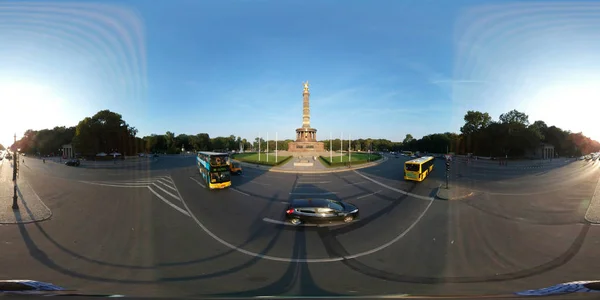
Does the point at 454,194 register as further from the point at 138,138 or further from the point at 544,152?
the point at 138,138

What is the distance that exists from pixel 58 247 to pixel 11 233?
9.93 feet

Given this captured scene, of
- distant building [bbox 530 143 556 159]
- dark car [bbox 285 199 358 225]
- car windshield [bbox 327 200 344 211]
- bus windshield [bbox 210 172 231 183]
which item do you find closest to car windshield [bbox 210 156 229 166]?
bus windshield [bbox 210 172 231 183]

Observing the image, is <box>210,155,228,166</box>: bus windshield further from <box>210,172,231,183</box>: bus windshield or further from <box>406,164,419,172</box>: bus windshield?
<box>406,164,419,172</box>: bus windshield

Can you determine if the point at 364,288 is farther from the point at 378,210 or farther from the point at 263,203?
the point at 263,203

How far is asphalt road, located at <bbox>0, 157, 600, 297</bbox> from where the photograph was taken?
4.52 m

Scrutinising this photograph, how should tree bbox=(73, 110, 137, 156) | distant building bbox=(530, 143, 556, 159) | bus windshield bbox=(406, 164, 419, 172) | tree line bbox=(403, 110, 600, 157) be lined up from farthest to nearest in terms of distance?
bus windshield bbox=(406, 164, 419, 172) < distant building bbox=(530, 143, 556, 159) < tree line bbox=(403, 110, 600, 157) < tree bbox=(73, 110, 137, 156)

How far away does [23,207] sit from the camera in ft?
34.4

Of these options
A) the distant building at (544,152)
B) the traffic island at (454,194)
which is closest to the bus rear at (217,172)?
the traffic island at (454,194)

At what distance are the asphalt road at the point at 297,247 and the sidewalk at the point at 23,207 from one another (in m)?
0.59

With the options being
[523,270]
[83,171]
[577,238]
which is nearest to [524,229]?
[577,238]

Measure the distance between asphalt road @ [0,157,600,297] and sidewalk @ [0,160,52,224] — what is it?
1.93 ft

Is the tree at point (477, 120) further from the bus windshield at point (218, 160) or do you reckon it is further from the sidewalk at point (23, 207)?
the sidewalk at point (23, 207)

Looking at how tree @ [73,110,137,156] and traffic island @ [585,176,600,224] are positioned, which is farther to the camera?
tree @ [73,110,137,156]

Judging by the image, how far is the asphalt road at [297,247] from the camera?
14.8 ft
